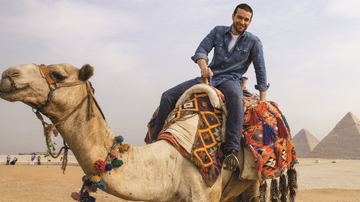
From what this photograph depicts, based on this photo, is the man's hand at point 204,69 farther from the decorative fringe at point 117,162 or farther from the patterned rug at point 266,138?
the decorative fringe at point 117,162

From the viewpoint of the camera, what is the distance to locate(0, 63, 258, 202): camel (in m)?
2.31

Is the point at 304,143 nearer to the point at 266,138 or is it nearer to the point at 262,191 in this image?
the point at 262,191

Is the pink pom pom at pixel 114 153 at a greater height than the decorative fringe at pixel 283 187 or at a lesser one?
greater

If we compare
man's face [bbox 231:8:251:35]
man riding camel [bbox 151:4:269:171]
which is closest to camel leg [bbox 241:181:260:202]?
man riding camel [bbox 151:4:269:171]

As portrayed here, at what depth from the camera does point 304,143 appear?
101500mm

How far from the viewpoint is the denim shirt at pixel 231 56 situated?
4387 millimetres

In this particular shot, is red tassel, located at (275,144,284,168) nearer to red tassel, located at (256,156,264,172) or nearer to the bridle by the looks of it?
red tassel, located at (256,156,264,172)

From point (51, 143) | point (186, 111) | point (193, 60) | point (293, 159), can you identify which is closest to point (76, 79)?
point (51, 143)

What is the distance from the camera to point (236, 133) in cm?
353

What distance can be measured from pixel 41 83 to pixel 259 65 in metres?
3.26

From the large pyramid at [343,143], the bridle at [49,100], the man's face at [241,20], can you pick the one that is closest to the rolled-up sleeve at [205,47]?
the man's face at [241,20]

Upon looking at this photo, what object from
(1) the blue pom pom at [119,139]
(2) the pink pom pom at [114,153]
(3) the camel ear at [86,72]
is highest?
(3) the camel ear at [86,72]

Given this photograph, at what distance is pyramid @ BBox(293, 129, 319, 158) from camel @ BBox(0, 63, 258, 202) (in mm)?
102226

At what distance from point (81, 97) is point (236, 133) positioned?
1.85 meters
